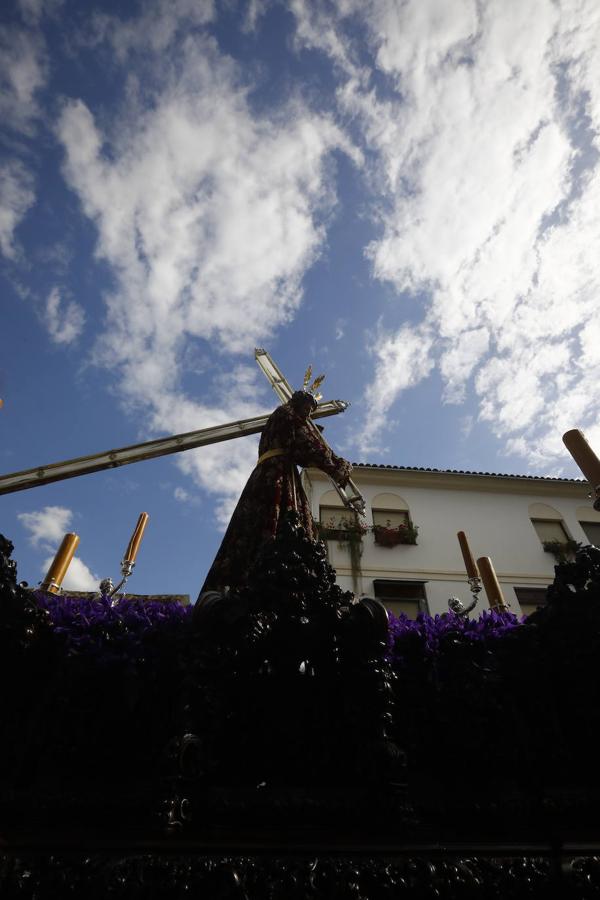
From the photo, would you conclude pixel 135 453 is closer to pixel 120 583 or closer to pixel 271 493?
pixel 120 583

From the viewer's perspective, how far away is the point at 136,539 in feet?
15.8

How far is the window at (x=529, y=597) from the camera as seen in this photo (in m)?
14.0

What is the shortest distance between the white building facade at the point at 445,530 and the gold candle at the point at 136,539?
374 inches

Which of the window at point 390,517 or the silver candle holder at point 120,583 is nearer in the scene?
the silver candle holder at point 120,583

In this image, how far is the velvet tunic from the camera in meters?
3.03

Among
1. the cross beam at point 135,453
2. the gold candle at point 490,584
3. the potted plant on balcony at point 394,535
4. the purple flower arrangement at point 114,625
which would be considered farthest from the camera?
the potted plant on balcony at point 394,535

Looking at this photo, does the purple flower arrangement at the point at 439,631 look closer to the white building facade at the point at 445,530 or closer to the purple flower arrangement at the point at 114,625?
the purple flower arrangement at the point at 114,625

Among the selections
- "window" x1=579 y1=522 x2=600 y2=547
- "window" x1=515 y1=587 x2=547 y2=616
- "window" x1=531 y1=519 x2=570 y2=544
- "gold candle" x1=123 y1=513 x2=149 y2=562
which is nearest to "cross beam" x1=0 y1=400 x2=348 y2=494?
"gold candle" x1=123 y1=513 x2=149 y2=562

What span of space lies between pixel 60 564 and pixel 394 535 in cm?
1267

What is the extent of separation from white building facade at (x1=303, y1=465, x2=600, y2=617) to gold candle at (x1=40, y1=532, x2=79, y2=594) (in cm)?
1085

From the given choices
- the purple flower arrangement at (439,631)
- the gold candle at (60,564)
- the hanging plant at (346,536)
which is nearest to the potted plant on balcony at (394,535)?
the hanging plant at (346,536)

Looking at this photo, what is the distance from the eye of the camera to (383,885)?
1310mm

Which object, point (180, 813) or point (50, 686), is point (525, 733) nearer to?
point (180, 813)

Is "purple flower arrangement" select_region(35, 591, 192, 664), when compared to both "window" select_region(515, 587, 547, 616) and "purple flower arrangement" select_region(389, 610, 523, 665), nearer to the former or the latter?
"purple flower arrangement" select_region(389, 610, 523, 665)
